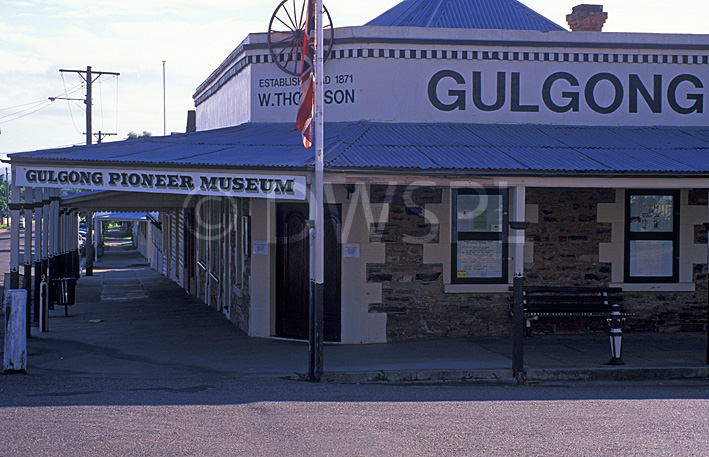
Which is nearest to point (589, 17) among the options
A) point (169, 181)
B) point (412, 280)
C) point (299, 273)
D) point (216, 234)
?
point (412, 280)

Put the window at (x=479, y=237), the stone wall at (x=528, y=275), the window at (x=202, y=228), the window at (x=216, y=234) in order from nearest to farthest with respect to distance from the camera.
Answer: the stone wall at (x=528, y=275)
the window at (x=479, y=237)
the window at (x=216, y=234)
the window at (x=202, y=228)

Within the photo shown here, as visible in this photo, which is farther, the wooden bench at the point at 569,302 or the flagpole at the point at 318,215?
the wooden bench at the point at 569,302

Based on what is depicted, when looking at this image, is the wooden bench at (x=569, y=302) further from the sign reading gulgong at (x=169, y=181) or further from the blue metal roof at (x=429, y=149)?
the sign reading gulgong at (x=169, y=181)

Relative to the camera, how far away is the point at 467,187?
11.8m

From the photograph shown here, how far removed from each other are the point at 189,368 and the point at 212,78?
9.06 m

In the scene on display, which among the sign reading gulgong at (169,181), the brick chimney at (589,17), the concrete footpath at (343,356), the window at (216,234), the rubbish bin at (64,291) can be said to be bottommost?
the concrete footpath at (343,356)

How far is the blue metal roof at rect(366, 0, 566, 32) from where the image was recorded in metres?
15.0

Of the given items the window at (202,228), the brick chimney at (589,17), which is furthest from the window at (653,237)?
the window at (202,228)

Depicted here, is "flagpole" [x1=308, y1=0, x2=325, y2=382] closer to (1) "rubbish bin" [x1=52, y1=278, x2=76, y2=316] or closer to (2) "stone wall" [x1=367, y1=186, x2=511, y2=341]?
(2) "stone wall" [x1=367, y1=186, x2=511, y2=341]

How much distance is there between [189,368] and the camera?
33.3 ft

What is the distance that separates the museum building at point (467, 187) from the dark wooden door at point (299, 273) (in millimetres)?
24

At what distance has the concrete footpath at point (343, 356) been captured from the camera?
384 inches

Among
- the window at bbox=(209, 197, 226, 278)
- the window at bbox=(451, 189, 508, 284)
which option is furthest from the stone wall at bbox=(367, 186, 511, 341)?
the window at bbox=(209, 197, 226, 278)

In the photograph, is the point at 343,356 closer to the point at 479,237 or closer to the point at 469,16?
the point at 479,237
